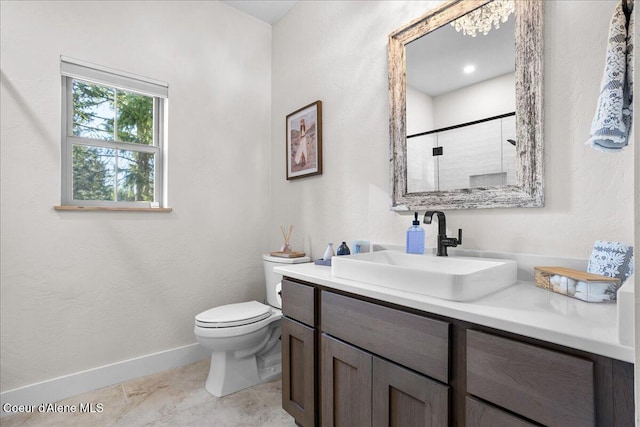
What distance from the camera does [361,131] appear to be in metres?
1.97

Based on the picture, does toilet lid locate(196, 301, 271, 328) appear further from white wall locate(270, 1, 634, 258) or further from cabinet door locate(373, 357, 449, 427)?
cabinet door locate(373, 357, 449, 427)

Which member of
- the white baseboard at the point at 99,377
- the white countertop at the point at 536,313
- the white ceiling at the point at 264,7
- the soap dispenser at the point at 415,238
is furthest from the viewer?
the white ceiling at the point at 264,7

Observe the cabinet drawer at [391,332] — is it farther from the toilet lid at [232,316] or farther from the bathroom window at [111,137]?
the bathroom window at [111,137]

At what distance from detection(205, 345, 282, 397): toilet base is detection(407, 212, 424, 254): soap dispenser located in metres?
1.31

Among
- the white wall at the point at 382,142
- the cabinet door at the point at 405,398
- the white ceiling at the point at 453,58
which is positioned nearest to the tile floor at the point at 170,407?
the cabinet door at the point at 405,398

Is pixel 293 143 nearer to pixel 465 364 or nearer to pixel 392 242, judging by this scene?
pixel 392 242

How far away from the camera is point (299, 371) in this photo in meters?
1.53

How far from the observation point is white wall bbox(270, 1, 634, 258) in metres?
1.13

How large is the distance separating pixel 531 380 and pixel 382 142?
4.46ft

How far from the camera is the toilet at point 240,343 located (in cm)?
191

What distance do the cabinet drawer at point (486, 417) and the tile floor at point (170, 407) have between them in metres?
1.11

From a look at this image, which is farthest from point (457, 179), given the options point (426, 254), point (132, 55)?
point (132, 55)

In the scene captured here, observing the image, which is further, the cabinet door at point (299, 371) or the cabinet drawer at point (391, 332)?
the cabinet door at point (299, 371)

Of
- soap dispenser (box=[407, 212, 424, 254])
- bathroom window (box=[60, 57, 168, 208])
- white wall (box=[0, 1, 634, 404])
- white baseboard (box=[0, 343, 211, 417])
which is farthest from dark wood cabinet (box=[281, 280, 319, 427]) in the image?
bathroom window (box=[60, 57, 168, 208])
